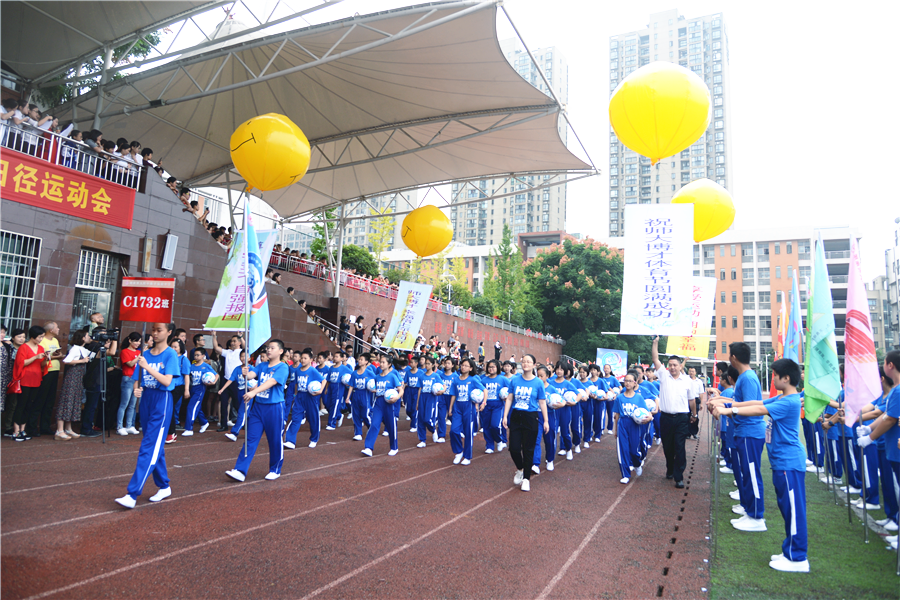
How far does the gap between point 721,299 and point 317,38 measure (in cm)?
5696

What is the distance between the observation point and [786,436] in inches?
182

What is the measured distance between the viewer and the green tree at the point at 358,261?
89.6 ft

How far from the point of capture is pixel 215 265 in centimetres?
1305

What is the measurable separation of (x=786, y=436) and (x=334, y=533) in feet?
13.6

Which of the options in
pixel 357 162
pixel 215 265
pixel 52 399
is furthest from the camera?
pixel 357 162

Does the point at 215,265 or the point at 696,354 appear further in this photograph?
the point at 215,265

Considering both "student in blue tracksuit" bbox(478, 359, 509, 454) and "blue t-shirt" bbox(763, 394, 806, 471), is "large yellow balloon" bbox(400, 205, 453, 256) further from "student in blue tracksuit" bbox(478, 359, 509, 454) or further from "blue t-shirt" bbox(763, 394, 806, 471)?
"blue t-shirt" bbox(763, 394, 806, 471)

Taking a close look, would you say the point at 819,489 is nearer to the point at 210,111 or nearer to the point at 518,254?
the point at 210,111

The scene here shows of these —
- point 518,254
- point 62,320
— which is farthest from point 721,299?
point 62,320

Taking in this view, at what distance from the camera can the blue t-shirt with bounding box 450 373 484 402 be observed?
893 cm

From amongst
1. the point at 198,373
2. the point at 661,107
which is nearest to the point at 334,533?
the point at 198,373

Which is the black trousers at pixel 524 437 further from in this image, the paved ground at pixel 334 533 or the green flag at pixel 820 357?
the green flag at pixel 820 357

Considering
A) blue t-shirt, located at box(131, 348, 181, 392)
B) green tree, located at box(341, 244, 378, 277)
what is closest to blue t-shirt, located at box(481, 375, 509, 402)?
blue t-shirt, located at box(131, 348, 181, 392)

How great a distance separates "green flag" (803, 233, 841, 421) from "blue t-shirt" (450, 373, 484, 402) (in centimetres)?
484
